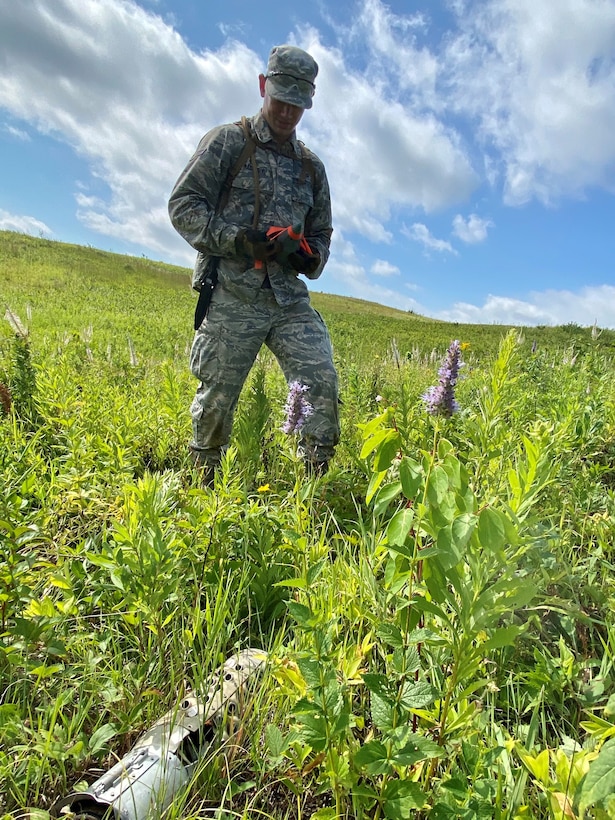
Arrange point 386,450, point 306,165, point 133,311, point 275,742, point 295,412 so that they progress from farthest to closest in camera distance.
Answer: point 133,311, point 306,165, point 295,412, point 275,742, point 386,450

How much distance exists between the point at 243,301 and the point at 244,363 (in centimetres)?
51

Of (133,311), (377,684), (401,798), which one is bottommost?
(401,798)

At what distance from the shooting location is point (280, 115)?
3984 mm

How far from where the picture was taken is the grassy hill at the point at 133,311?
13.1 meters

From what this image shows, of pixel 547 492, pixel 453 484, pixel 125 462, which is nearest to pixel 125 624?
pixel 125 462

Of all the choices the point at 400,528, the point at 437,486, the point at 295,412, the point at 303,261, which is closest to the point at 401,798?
the point at 400,528

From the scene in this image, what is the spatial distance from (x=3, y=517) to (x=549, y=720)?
84.0 inches

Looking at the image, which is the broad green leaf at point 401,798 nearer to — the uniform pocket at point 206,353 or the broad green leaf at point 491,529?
the broad green leaf at point 491,529

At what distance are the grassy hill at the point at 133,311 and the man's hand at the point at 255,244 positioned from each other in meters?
4.49

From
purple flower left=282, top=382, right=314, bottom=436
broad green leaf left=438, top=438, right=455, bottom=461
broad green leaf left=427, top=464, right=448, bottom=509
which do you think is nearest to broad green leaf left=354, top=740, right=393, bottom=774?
broad green leaf left=427, top=464, right=448, bottom=509

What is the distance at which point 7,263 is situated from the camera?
26109 millimetres

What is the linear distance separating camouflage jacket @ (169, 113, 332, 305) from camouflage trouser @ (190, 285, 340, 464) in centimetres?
15

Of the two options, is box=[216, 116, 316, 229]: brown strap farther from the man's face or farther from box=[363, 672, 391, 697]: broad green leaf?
box=[363, 672, 391, 697]: broad green leaf

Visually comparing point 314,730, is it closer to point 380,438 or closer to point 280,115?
point 380,438
